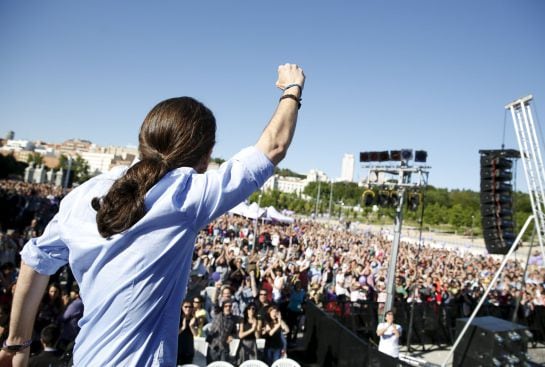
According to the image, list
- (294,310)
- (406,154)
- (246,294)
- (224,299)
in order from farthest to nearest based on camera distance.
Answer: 1. (406,154)
2. (294,310)
3. (246,294)
4. (224,299)

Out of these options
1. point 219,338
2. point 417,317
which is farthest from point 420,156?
point 219,338

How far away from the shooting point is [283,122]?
3.57ft

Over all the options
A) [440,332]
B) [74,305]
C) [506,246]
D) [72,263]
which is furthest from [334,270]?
[72,263]

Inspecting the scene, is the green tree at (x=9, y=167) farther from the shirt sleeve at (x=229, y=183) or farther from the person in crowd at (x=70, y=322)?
the shirt sleeve at (x=229, y=183)

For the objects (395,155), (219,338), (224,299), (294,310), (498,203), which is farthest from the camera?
(395,155)

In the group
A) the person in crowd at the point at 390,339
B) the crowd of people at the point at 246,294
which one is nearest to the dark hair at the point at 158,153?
the crowd of people at the point at 246,294

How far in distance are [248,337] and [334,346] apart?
6.66 ft

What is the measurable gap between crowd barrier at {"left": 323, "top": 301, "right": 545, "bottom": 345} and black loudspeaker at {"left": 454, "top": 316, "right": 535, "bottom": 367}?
2499mm

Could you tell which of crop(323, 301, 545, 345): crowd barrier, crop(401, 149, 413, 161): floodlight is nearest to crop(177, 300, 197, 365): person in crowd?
crop(323, 301, 545, 345): crowd barrier

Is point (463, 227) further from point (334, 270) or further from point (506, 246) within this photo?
point (506, 246)

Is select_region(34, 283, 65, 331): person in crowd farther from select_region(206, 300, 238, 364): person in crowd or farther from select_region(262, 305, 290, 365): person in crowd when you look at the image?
select_region(262, 305, 290, 365): person in crowd

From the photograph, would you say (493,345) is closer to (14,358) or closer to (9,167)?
(14,358)

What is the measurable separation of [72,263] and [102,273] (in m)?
0.11

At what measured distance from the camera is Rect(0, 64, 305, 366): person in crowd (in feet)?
3.20
